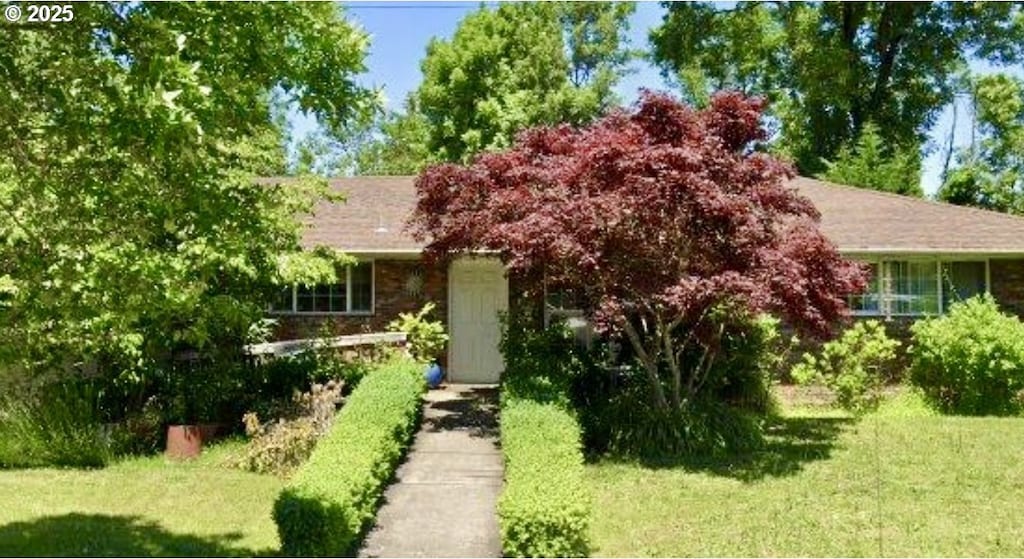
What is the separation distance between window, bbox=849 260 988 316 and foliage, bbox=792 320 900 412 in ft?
3.97

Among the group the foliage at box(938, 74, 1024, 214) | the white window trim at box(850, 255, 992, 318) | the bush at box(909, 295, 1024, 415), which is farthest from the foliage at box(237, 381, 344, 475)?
the foliage at box(938, 74, 1024, 214)

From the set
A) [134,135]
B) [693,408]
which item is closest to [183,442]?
[693,408]

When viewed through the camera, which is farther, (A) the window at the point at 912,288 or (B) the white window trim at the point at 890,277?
(A) the window at the point at 912,288

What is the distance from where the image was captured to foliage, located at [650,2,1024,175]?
103ft

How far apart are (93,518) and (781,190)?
945 centimetres

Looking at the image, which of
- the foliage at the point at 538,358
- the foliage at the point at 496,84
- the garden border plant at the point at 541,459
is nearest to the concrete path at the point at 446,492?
the garden border plant at the point at 541,459

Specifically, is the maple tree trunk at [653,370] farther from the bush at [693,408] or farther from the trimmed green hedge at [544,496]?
the trimmed green hedge at [544,496]

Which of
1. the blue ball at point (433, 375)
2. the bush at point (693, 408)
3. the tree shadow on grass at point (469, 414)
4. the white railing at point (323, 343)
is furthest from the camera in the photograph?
the blue ball at point (433, 375)

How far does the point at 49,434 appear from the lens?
13.0 meters

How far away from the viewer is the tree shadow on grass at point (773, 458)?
12048mm

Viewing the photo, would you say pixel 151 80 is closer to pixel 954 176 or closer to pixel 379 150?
pixel 954 176

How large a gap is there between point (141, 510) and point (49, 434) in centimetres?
332

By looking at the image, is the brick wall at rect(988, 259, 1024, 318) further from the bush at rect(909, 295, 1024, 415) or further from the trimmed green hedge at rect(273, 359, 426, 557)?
the trimmed green hedge at rect(273, 359, 426, 557)

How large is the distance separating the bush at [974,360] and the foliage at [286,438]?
10.7 metres
